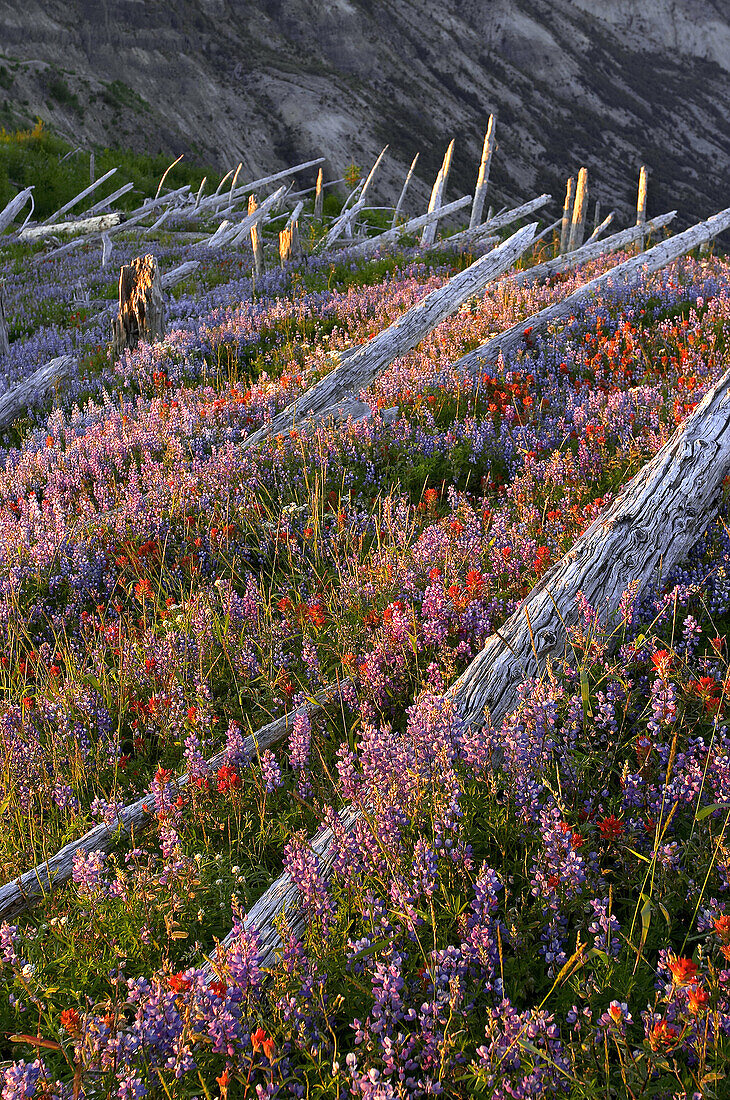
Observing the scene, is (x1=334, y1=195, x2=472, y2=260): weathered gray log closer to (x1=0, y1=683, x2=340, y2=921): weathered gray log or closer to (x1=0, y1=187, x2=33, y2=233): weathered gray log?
(x1=0, y1=187, x2=33, y2=233): weathered gray log

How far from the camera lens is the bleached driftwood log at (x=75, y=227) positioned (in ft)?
58.0

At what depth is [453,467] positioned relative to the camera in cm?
522

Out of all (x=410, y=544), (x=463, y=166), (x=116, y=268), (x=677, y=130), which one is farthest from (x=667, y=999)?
(x=677, y=130)

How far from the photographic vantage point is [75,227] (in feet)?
63.2

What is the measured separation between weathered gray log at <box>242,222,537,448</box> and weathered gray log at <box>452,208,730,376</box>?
0.56 metres

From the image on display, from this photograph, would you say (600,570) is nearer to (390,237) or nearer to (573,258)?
(573,258)

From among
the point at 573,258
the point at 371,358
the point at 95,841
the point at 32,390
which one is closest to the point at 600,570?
the point at 95,841

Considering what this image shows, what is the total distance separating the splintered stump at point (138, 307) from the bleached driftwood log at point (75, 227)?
993 cm

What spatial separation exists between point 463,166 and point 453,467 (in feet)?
247

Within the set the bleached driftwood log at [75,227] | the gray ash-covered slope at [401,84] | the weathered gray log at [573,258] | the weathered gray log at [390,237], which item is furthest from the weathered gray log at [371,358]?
the gray ash-covered slope at [401,84]

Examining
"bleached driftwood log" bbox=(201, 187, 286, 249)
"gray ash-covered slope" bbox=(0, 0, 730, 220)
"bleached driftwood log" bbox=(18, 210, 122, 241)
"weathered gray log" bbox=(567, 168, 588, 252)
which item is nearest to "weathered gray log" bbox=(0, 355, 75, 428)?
"bleached driftwood log" bbox=(201, 187, 286, 249)

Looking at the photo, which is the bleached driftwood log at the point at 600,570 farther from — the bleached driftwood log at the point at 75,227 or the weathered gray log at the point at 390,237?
the bleached driftwood log at the point at 75,227

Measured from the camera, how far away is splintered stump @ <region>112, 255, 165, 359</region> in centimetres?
922

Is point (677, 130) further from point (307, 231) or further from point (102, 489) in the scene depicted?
point (102, 489)
